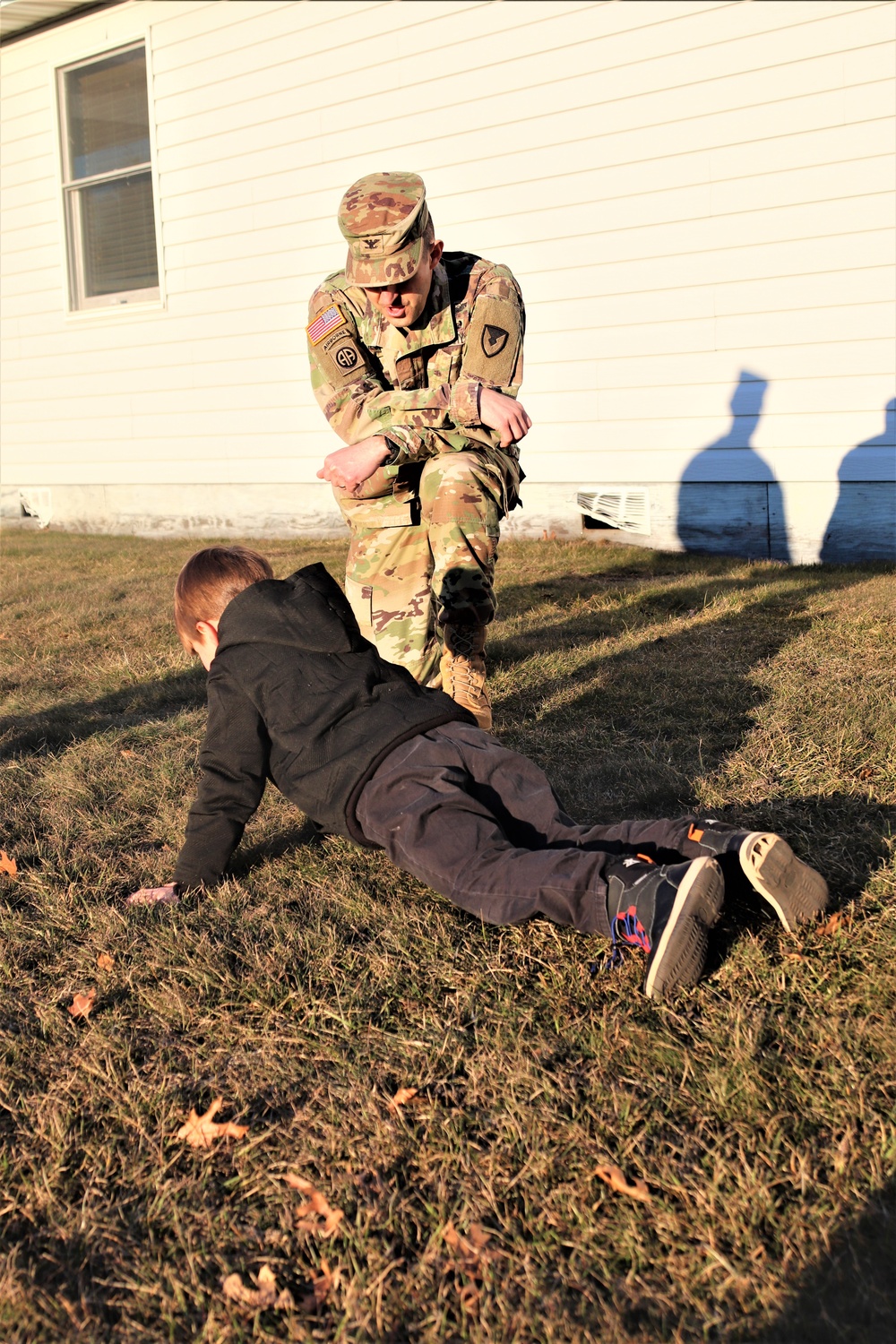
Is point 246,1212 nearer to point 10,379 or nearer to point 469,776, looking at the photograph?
point 469,776

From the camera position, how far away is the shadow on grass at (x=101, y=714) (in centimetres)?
425

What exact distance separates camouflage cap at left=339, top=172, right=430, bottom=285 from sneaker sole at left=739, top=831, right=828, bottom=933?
235cm

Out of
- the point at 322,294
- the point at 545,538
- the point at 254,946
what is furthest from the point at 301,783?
the point at 545,538

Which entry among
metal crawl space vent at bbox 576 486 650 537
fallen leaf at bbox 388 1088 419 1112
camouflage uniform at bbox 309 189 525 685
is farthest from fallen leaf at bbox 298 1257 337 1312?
metal crawl space vent at bbox 576 486 650 537

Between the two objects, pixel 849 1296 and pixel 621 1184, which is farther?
pixel 621 1184

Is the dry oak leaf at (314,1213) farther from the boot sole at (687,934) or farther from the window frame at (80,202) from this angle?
the window frame at (80,202)

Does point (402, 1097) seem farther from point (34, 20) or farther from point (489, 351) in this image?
point (34, 20)

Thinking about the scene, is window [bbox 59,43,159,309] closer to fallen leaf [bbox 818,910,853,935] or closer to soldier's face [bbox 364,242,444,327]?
soldier's face [bbox 364,242,444,327]

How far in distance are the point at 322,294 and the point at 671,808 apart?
2.44 m

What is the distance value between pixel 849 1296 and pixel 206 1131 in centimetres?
99

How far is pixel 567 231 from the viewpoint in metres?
7.35

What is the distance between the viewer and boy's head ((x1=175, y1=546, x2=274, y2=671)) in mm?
2852

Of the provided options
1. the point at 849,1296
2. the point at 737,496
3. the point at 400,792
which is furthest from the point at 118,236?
the point at 849,1296

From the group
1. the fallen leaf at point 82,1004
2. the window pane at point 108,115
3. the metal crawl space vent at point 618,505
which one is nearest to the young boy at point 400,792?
the fallen leaf at point 82,1004
